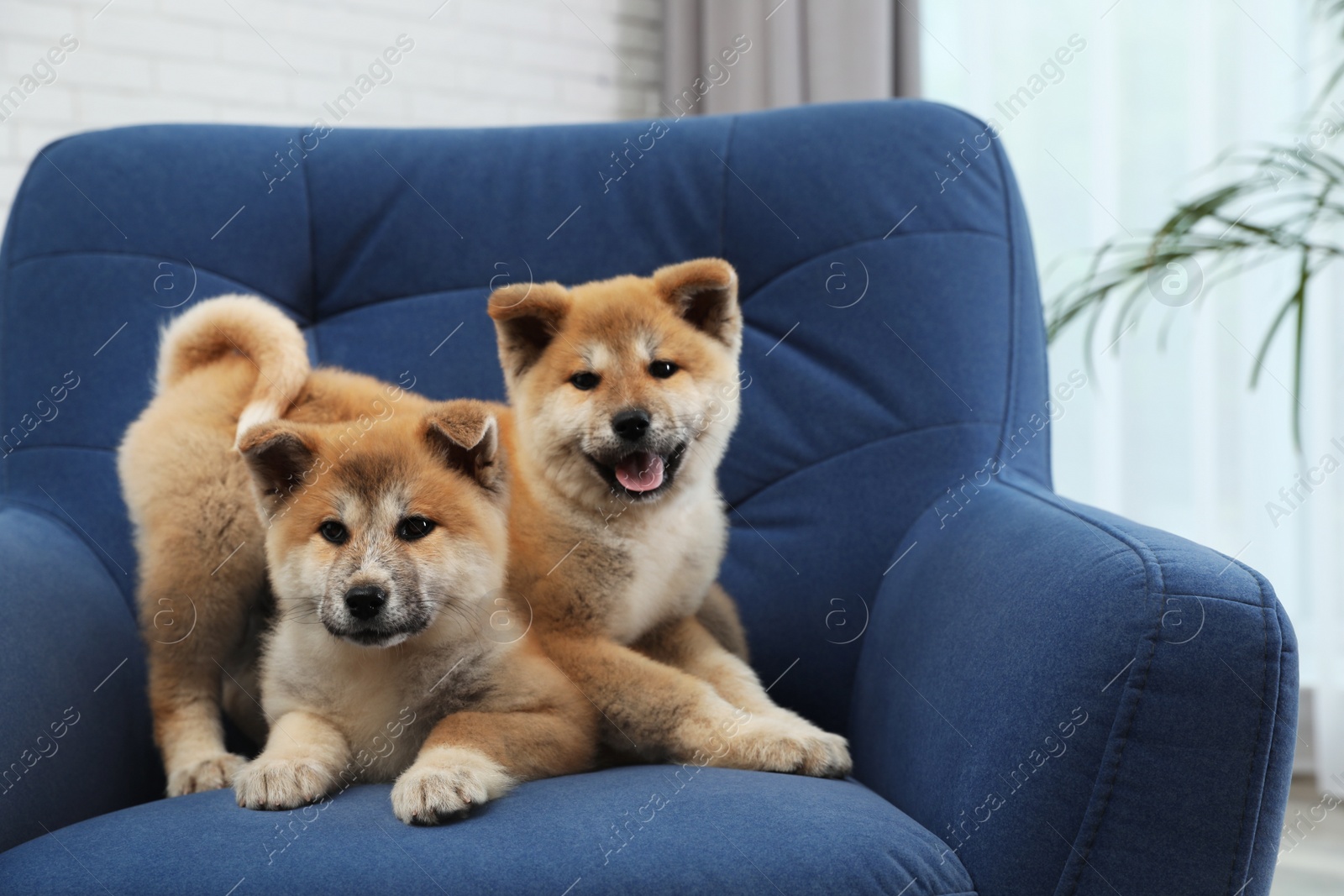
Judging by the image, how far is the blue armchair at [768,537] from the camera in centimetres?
100

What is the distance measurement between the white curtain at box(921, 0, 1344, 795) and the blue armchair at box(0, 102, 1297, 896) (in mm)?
1226

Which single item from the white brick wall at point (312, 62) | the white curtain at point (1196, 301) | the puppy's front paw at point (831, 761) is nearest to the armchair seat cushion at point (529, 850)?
the puppy's front paw at point (831, 761)

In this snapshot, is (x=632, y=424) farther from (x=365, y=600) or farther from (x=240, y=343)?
(x=240, y=343)

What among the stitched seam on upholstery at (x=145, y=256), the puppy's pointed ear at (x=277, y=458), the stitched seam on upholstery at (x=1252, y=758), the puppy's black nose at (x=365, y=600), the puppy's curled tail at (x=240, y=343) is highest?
the stitched seam on upholstery at (x=145, y=256)

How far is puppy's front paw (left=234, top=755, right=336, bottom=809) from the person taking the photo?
1.10 m

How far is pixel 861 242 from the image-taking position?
1.74m

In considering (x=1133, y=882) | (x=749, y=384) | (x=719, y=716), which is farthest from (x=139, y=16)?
(x=1133, y=882)

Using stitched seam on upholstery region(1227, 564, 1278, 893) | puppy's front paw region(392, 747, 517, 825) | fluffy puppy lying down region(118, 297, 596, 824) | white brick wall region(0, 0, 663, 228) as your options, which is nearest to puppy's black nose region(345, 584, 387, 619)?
fluffy puppy lying down region(118, 297, 596, 824)

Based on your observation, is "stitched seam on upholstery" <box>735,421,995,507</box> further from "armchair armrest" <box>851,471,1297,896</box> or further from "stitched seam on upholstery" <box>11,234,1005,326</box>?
"armchair armrest" <box>851,471,1297,896</box>

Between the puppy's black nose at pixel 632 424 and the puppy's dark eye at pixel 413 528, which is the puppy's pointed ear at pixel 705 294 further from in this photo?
the puppy's dark eye at pixel 413 528

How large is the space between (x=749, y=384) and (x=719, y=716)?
643 millimetres

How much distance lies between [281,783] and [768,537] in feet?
2.66

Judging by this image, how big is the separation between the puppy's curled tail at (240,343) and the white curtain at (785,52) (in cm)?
201

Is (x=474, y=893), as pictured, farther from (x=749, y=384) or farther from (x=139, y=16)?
(x=139, y=16)
